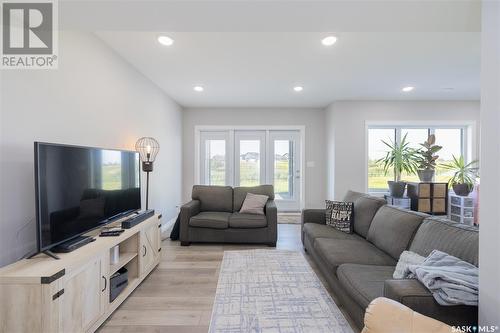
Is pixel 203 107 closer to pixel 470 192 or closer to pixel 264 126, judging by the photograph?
pixel 264 126

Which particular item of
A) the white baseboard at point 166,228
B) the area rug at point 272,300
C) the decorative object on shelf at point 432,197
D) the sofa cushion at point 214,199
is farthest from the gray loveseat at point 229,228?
the decorative object on shelf at point 432,197

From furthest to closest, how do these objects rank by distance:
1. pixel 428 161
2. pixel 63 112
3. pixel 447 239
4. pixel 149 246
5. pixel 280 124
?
pixel 280 124
pixel 428 161
pixel 149 246
pixel 63 112
pixel 447 239

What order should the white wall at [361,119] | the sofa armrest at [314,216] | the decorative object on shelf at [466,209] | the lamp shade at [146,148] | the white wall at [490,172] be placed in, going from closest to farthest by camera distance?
the white wall at [490,172] → the lamp shade at [146,148] → the sofa armrest at [314,216] → the decorative object on shelf at [466,209] → the white wall at [361,119]

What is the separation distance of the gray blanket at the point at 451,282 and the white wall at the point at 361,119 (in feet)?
12.0

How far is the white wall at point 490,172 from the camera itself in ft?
3.94

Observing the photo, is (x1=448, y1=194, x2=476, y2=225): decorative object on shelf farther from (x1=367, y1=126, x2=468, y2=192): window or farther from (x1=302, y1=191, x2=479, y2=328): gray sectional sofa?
(x1=302, y1=191, x2=479, y2=328): gray sectional sofa

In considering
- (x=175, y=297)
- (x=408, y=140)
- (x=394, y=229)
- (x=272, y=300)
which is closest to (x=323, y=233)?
(x=394, y=229)

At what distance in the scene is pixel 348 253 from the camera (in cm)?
224

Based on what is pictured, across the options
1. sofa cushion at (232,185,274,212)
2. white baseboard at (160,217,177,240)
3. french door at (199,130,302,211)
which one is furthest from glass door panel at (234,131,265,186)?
white baseboard at (160,217,177,240)

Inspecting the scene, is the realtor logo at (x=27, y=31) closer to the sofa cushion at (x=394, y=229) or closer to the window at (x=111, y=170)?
the window at (x=111, y=170)

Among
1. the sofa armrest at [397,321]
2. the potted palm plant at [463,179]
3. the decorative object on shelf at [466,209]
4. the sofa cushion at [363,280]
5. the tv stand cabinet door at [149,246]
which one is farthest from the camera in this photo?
the potted palm plant at [463,179]

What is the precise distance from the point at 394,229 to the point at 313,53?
2080 mm

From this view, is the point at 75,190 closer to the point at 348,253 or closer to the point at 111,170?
the point at 111,170

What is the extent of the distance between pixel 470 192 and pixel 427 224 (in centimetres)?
356
